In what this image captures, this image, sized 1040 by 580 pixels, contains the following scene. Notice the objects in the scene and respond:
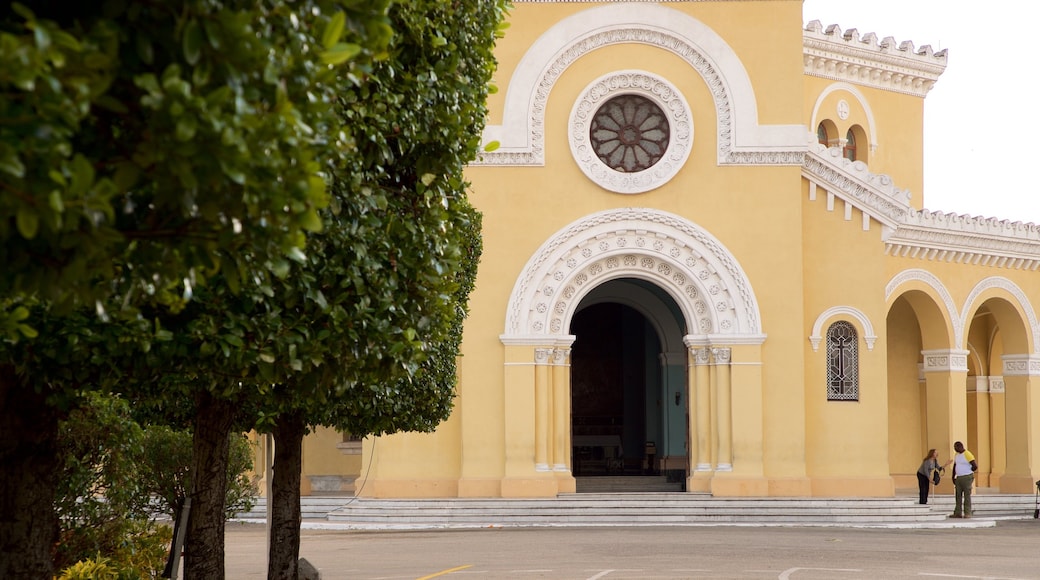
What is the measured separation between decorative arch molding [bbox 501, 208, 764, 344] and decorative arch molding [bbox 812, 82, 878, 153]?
8.41 m

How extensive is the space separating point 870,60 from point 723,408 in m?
12.3

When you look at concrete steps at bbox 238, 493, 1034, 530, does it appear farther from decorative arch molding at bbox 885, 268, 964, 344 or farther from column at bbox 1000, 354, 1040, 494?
column at bbox 1000, 354, 1040, 494

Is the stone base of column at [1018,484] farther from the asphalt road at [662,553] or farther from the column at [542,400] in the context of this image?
the column at [542,400]

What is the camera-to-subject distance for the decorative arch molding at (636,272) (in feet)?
83.9

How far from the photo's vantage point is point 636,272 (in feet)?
Result: 84.8

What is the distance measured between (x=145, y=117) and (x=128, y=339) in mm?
2814

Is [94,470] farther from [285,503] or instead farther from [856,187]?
[856,187]

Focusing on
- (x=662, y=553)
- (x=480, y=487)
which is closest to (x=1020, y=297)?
(x=480, y=487)

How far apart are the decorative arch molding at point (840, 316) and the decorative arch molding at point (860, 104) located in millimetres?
7650

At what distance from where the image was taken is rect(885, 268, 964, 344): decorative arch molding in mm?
28531

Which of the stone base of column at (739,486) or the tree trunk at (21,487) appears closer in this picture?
the tree trunk at (21,487)

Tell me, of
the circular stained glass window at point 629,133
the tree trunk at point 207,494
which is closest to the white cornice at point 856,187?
the circular stained glass window at point 629,133

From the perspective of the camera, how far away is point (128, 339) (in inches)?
265

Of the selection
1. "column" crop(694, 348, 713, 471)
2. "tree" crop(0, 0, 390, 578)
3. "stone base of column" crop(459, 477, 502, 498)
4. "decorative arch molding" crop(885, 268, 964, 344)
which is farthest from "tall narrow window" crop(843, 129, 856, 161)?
"tree" crop(0, 0, 390, 578)
